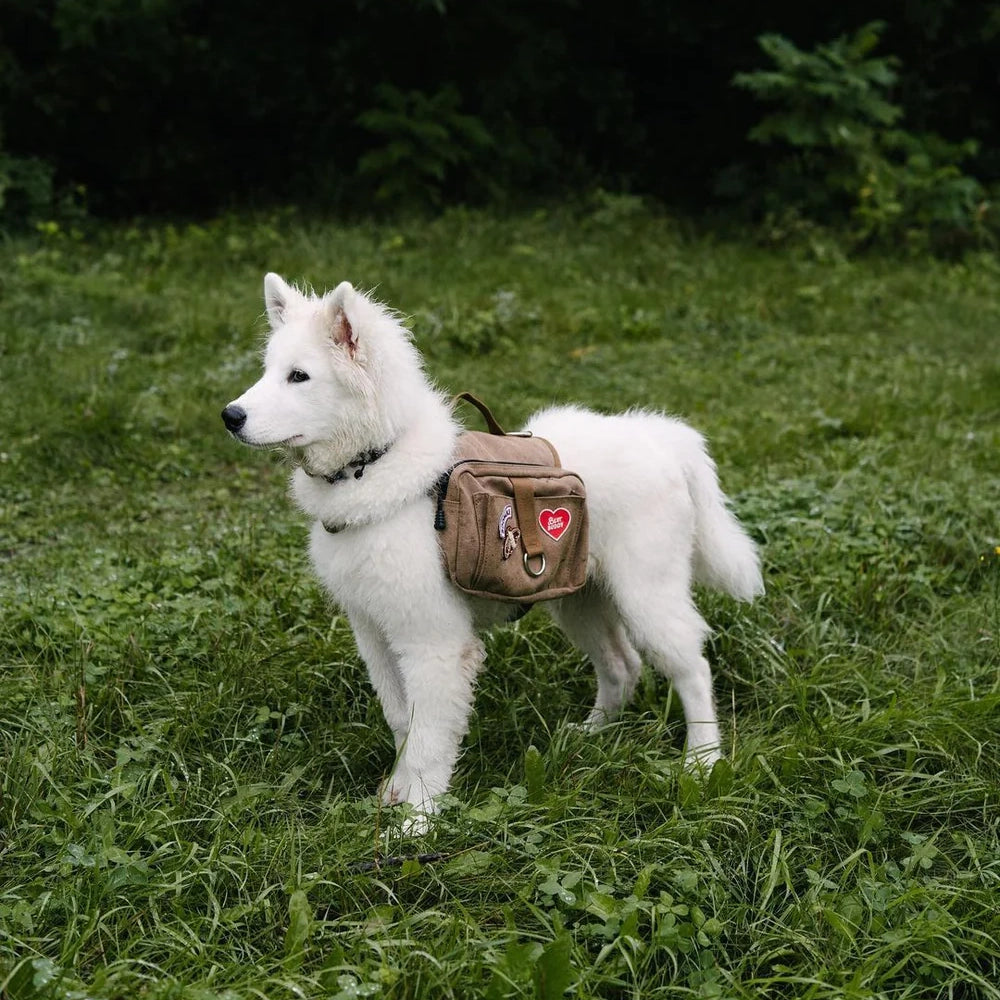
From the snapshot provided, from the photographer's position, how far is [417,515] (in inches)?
133

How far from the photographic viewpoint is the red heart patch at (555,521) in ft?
11.2

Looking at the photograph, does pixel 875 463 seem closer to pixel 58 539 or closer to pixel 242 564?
pixel 242 564

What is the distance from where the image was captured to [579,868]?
2982 mm

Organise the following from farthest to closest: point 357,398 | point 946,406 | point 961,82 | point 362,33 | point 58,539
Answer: point 961,82 < point 362,33 < point 946,406 < point 58,539 < point 357,398

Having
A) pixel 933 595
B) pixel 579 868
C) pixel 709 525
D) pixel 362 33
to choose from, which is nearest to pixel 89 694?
pixel 579 868

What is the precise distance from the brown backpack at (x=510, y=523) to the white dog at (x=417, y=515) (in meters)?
0.07

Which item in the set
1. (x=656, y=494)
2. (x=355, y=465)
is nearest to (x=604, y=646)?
(x=656, y=494)

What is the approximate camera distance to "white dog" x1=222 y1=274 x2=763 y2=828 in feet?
10.7

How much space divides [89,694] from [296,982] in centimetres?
147

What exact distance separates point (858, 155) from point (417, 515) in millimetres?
9003

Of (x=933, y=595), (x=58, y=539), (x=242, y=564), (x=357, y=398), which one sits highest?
(x=357, y=398)

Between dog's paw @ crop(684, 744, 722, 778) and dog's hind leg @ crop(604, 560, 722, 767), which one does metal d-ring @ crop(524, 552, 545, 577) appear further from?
dog's paw @ crop(684, 744, 722, 778)

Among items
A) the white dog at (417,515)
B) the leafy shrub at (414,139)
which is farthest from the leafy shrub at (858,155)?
the white dog at (417,515)

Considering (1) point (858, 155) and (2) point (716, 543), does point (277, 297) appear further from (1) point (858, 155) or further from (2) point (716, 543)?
(1) point (858, 155)
